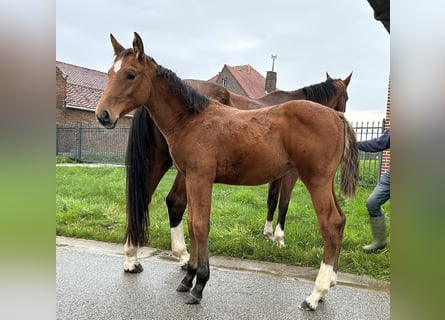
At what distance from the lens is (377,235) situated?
382 centimetres

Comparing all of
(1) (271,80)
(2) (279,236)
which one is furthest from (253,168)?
(1) (271,80)

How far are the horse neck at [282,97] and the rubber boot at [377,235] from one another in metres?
1.76

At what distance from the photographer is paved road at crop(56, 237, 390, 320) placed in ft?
8.48

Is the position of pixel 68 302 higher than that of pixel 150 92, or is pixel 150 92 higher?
pixel 150 92

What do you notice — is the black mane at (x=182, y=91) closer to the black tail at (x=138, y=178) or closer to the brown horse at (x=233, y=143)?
the brown horse at (x=233, y=143)

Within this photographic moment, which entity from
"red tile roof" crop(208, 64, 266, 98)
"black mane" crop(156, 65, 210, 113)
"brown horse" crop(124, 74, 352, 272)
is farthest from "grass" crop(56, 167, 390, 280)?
"red tile roof" crop(208, 64, 266, 98)

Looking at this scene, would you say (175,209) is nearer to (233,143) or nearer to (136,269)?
(136,269)

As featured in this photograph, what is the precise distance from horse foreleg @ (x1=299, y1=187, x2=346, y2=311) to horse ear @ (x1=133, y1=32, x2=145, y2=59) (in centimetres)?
170

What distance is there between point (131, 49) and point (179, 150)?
866mm
